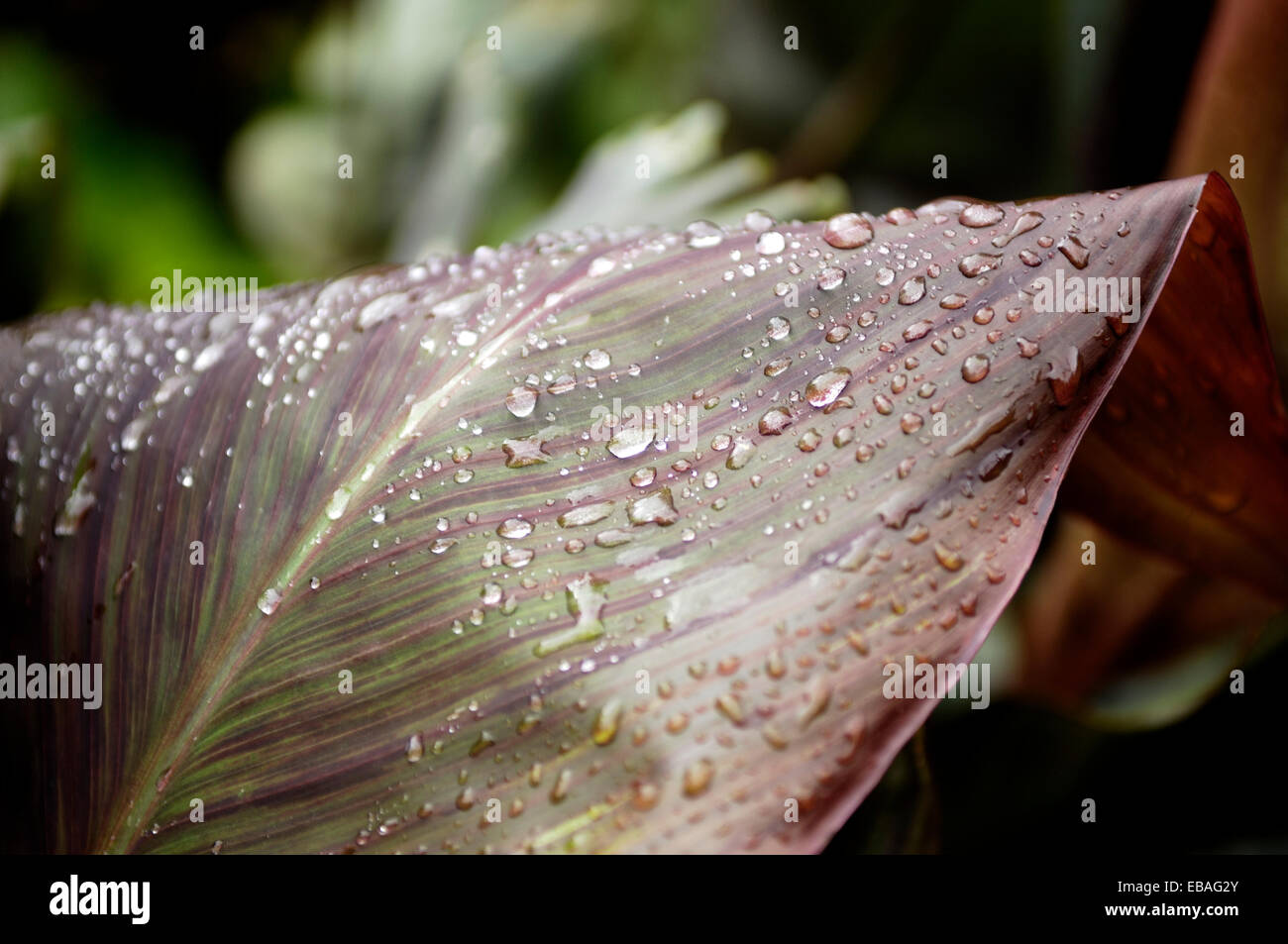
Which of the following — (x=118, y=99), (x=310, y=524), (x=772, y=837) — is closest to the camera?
(x=772, y=837)

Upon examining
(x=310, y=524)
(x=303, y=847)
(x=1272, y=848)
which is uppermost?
(x=310, y=524)

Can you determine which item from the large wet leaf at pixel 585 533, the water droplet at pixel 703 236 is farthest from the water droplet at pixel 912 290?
the water droplet at pixel 703 236

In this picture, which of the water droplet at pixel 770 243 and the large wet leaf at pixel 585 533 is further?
the water droplet at pixel 770 243

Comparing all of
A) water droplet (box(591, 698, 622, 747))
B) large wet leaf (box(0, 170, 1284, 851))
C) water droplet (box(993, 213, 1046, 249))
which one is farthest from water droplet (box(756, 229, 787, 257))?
water droplet (box(591, 698, 622, 747))

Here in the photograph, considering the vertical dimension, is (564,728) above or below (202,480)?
below

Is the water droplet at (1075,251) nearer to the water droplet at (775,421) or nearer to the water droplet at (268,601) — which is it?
the water droplet at (775,421)

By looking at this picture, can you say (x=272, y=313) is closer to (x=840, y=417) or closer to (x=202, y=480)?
(x=202, y=480)
